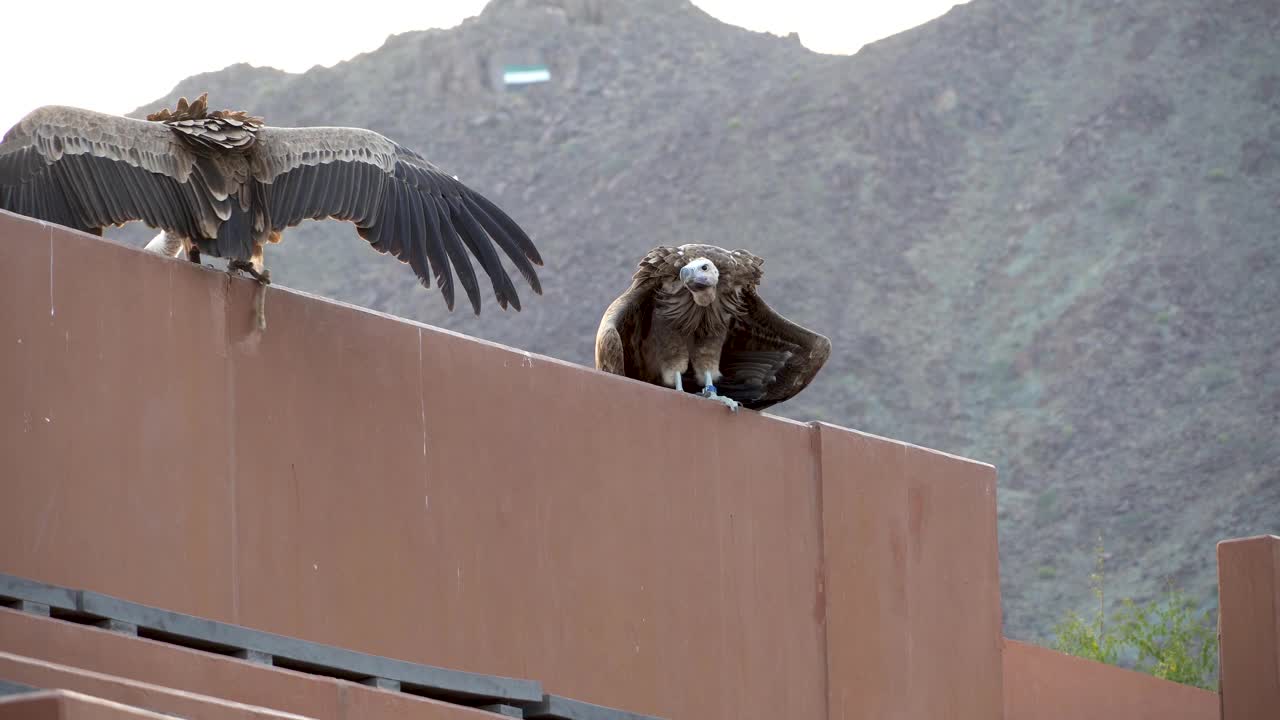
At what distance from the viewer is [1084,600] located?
3872 centimetres

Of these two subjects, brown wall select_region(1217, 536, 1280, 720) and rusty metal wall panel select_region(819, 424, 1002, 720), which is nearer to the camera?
rusty metal wall panel select_region(819, 424, 1002, 720)

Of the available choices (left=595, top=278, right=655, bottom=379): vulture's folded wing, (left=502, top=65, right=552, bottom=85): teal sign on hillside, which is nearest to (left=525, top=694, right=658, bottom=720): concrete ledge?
(left=595, top=278, right=655, bottom=379): vulture's folded wing

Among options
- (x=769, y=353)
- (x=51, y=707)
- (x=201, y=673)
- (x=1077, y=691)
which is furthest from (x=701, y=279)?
(x=51, y=707)

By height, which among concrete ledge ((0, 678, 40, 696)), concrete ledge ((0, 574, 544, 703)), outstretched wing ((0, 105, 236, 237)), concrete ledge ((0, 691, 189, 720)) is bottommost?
concrete ledge ((0, 691, 189, 720))

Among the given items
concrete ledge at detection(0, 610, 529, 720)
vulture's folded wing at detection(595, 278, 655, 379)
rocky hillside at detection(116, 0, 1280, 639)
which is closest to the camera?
concrete ledge at detection(0, 610, 529, 720)

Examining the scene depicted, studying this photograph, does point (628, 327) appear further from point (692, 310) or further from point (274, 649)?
point (274, 649)

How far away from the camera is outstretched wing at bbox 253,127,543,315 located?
24.0ft

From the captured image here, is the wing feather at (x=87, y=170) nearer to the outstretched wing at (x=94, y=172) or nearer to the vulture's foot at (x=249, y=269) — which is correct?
the outstretched wing at (x=94, y=172)

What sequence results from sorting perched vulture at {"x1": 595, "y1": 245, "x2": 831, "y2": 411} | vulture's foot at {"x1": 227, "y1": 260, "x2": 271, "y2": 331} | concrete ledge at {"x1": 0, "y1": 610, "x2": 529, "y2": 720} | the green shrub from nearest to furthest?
concrete ledge at {"x1": 0, "y1": 610, "x2": 529, "y2": 720} → vulture's foot at {"x1": 227, "y1": 260, "x2": 271, "y2": 331} → perched vulture at {"x1": 595, "y1": 245, "x2": 831, "y2": 411} → the green shrub

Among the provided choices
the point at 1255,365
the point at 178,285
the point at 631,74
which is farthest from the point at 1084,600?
the point at 178,285

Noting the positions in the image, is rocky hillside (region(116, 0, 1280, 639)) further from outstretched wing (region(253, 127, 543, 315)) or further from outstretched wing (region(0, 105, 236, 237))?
outstretched wing (region(0, 105, 236, 237))

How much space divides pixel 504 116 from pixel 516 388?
54.5m

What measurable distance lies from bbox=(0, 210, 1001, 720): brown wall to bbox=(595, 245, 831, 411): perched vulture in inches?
22.9

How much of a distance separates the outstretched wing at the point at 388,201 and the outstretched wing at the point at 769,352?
6.41 feet
